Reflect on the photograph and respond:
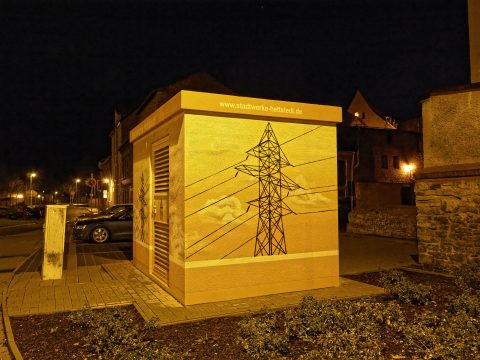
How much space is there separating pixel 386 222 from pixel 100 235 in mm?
11857

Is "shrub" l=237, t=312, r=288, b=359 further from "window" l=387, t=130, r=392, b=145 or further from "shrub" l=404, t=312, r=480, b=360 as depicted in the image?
"window" l=387, t=130, r=392, b=145

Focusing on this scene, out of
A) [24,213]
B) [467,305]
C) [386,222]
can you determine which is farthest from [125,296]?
[24,213]

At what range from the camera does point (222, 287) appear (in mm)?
7211

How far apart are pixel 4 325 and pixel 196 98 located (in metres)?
4.40

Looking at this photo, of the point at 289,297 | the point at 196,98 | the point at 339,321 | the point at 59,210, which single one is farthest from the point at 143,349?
the point at 59,210

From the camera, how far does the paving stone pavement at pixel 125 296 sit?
666 cm

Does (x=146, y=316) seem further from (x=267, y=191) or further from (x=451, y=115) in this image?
(x=451, y=115)

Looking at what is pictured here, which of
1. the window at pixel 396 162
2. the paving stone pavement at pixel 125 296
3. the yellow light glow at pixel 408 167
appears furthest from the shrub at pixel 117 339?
the yellow light glow at pixel 408 167

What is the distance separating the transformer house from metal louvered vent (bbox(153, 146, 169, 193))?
39 millimetres

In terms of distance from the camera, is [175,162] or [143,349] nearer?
[143,349]

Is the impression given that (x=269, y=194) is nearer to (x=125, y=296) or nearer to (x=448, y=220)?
(x=125, y=296)

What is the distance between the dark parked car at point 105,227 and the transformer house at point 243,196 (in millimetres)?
9010

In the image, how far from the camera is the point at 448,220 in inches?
416

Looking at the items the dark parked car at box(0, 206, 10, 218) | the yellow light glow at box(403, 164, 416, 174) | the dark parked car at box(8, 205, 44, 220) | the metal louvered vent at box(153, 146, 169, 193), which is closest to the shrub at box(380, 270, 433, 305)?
the metal louvered vent at box(153, 146, 169, 193)
